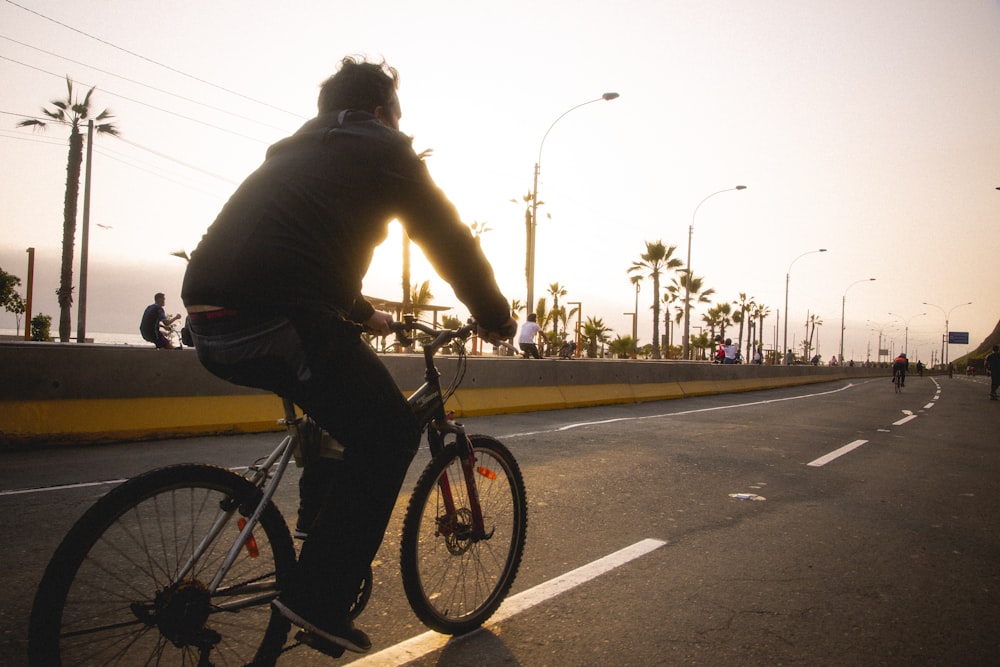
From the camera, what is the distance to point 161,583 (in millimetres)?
1921

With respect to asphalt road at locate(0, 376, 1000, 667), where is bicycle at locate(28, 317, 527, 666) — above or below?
above

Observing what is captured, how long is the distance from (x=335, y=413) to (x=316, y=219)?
566 millimetres

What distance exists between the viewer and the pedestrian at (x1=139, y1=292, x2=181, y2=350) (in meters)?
13.7

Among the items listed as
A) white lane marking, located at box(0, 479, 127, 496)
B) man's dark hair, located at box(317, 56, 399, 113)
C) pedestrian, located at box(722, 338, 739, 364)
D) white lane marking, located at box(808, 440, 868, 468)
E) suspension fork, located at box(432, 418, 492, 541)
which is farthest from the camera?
pedestrian, located at box(722, 338, 739, 364)

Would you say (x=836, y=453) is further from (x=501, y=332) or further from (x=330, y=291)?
(x=330, y=291)

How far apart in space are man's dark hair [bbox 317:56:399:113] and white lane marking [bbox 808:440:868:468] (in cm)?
638

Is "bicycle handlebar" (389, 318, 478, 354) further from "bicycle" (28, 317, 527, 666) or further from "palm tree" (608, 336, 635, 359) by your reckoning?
"palm tree" (608, 336, 635, 359)

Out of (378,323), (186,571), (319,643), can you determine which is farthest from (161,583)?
(378,323)

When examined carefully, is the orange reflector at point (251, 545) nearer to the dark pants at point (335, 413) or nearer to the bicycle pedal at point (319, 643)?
the dark pants at point (335, 413)

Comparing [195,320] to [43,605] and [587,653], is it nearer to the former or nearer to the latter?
[43,605]

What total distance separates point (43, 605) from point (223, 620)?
46 centimetres

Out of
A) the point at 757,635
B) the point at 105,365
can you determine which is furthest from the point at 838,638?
the point at 105,365

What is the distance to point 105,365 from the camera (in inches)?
277

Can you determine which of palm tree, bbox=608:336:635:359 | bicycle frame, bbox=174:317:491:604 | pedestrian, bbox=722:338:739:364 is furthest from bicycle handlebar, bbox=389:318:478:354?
palm tree, bbox=608:336:635:359
